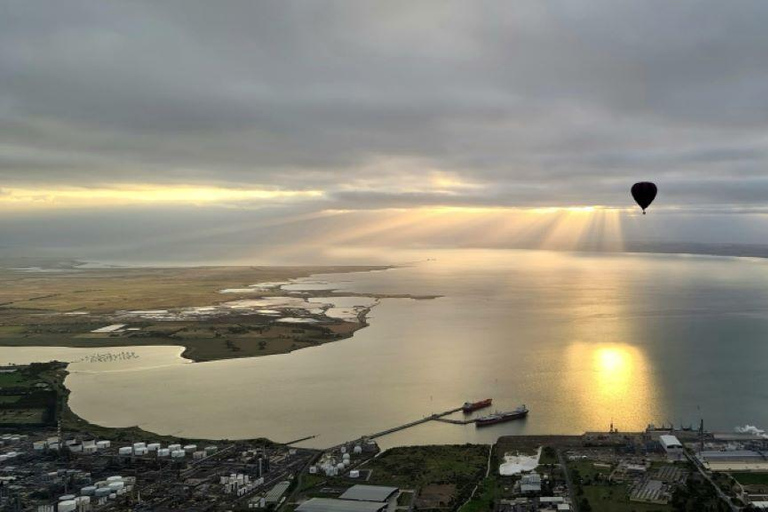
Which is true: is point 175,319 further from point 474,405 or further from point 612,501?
point 612,501

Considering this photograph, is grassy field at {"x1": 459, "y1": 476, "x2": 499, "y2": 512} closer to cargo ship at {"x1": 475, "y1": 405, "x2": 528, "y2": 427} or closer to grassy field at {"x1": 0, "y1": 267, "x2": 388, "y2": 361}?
cargo ship at {"x1": 475, "y1": 405, "x2": 528, "y2": 427}

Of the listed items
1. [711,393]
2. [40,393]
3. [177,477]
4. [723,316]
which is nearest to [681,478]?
[711,393]

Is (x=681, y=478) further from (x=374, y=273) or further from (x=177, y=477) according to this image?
(x=374, y=273)

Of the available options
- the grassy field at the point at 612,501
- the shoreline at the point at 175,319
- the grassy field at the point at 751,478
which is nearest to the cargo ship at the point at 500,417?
the grassy field at the point at 612,501

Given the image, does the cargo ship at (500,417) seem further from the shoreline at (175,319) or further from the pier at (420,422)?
the shoreline at (175,319)

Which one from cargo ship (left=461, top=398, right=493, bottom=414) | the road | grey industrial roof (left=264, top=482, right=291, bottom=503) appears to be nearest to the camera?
the road

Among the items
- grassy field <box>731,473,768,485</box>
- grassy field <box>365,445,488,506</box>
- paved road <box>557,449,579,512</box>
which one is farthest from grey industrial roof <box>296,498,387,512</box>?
grassy field <box>731,473,768,485</box>
